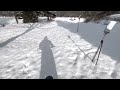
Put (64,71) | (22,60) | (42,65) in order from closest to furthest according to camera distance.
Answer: (64,71) → (42,65) → (22,60)

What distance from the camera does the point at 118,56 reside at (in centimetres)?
705

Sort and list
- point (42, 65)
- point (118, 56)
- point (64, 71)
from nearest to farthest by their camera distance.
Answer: point (64, 71)
point (42, 65)
point (118, 56)
